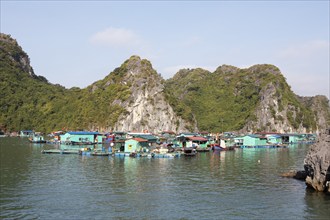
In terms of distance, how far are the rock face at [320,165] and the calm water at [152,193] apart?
1.19 metres

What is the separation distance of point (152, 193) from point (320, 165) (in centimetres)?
1561

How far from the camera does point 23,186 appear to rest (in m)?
35.1

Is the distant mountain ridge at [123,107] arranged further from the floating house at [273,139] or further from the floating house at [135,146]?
the floating house at [135,146]

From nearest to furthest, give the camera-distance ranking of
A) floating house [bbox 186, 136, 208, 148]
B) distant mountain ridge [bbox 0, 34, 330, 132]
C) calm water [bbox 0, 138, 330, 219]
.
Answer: calm water [bbox 0, 138, 330, 219] → floating house [bbox 186, 136, 208, 148] → distant mountain ridge [bbox 0, 34, 330, 132]

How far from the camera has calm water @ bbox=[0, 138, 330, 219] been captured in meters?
26.7

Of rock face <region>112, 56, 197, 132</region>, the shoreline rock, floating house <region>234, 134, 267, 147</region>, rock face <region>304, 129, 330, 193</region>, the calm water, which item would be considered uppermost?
rock face <region>112, 56, 197, 132</region>

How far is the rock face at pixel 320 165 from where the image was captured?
3291cm

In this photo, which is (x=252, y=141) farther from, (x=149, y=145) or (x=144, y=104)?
Answer: (x=144, y=104)

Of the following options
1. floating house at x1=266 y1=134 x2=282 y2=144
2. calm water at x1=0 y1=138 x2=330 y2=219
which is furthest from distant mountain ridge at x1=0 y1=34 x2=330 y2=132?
calm water at x1=0 y1=138 x2=330 y2=219

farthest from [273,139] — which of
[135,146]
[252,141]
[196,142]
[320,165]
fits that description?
[320,165]

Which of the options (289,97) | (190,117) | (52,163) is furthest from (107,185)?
(289,97)

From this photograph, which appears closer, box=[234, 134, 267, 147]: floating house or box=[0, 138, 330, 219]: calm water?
box=[0, 138, 330, 219]: calm water

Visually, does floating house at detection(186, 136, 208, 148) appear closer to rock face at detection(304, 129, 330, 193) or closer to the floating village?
the floating village

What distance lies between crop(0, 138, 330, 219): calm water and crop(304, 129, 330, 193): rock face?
119 centimetres
